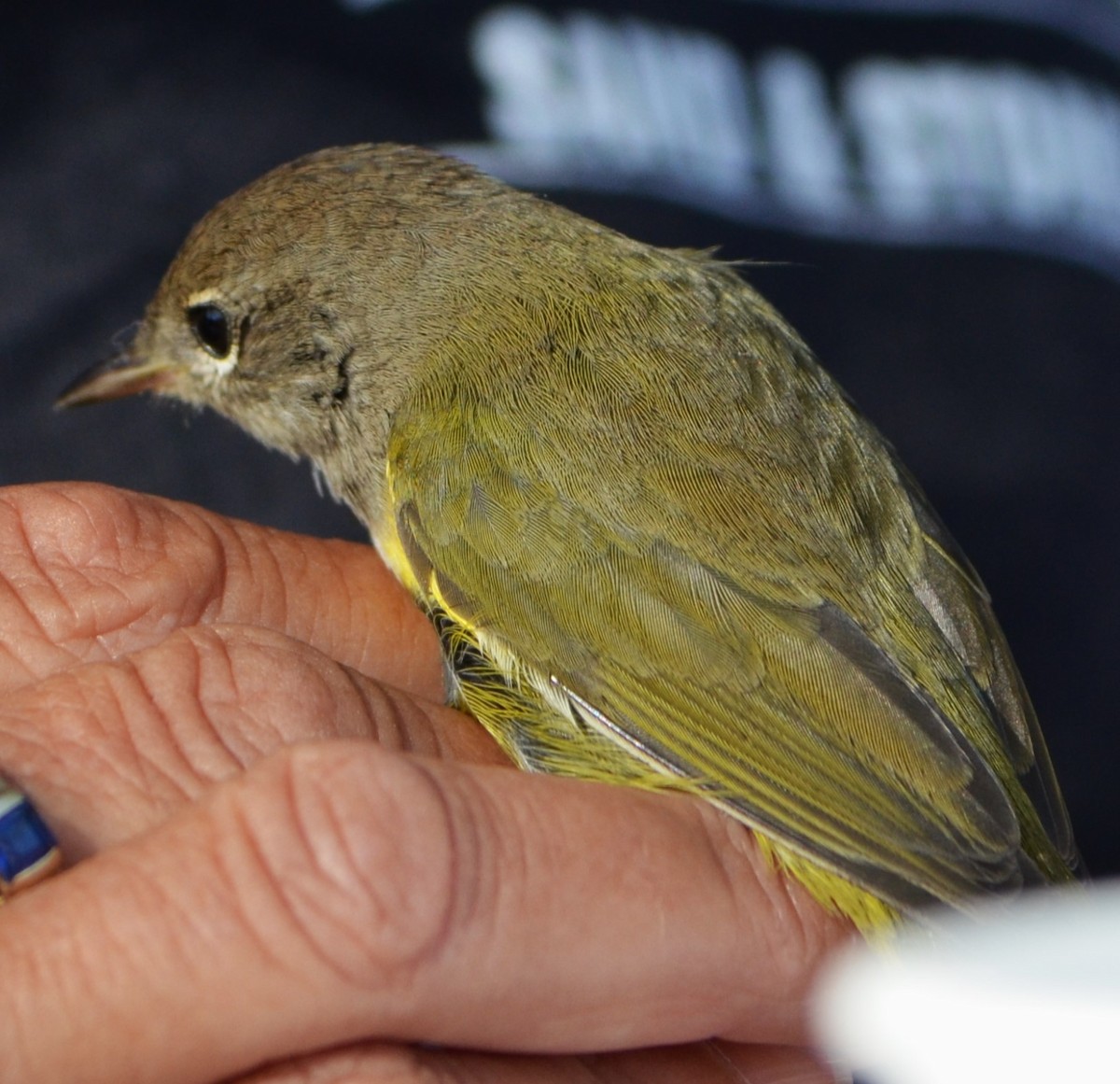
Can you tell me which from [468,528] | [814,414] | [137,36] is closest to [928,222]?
[814,414]

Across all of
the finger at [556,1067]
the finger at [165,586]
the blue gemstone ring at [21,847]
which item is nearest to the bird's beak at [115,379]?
the finger at [165,586]

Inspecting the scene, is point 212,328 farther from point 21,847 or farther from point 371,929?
point 371,929

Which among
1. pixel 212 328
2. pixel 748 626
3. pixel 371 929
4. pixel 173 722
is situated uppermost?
pixel 212 328

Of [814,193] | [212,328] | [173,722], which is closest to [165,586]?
[173,722]

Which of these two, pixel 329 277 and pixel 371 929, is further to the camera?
pixel 329 277

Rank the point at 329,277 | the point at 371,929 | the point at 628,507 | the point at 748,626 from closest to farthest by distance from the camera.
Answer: the point at 371,929, the point at 748,626, the point at 628,507, the point at 329,277

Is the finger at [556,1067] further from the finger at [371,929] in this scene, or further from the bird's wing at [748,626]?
the bird's wing at [748,626]
